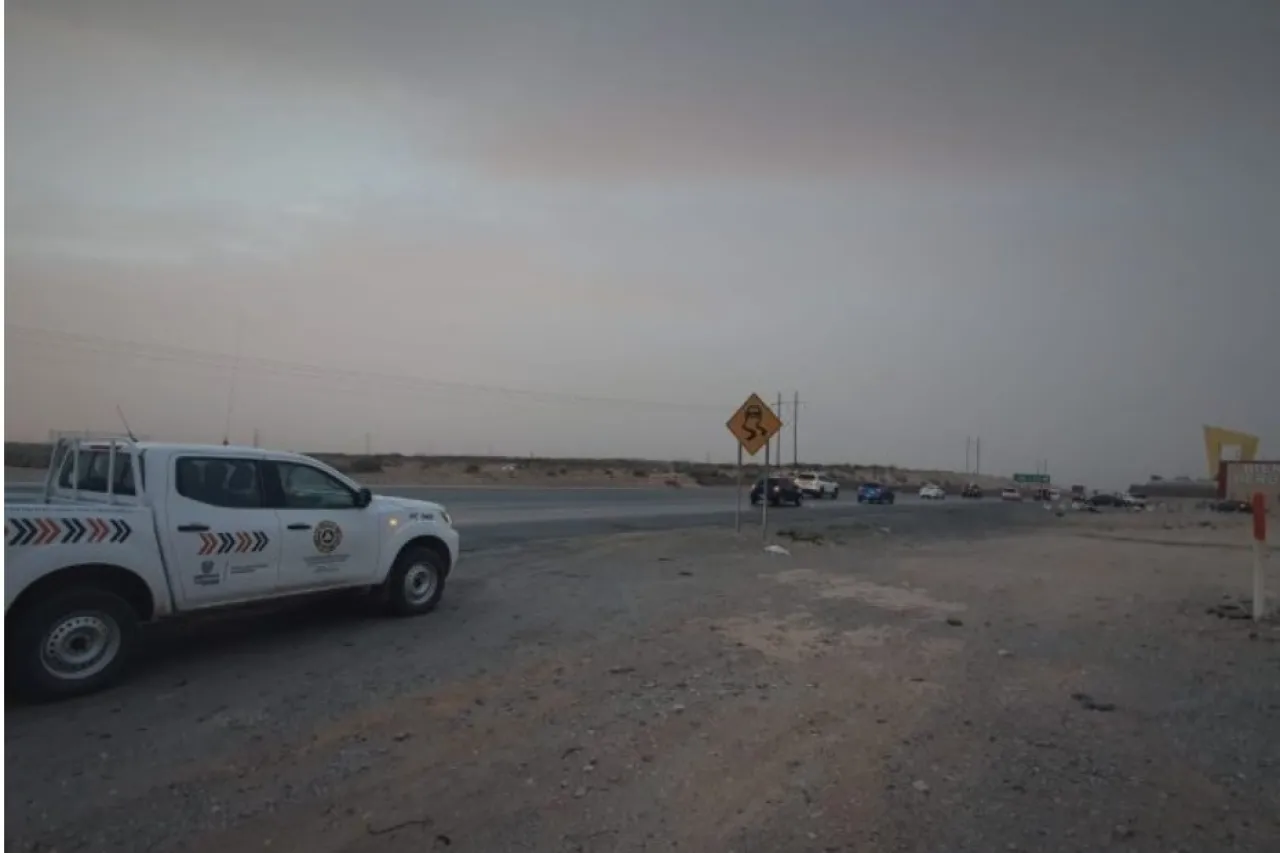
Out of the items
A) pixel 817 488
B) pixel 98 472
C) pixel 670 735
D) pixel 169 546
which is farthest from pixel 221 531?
pixel 817 488

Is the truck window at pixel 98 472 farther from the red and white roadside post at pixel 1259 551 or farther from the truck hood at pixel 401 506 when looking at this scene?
the red and white roadside post at pixel 1259 551

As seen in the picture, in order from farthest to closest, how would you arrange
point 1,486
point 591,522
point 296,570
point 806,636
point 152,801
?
point 591,522, point 806,636, point 296,570, point 152,801, point 1,486

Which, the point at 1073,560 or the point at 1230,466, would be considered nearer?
the point at 1073,560

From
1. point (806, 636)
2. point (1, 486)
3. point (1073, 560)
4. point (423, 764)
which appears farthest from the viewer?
point (1073, 560)

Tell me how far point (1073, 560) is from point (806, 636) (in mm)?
11419

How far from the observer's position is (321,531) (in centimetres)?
815

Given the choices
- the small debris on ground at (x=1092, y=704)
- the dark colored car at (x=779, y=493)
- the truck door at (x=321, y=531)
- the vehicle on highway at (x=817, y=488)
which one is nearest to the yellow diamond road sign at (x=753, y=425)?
the truck door at (x=321, y=531)

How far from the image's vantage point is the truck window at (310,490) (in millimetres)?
8031

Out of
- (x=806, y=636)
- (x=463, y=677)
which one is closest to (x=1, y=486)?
(x=463, y=677)

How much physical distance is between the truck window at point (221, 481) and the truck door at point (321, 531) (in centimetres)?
23

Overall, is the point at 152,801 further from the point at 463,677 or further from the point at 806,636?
the point at 806,636

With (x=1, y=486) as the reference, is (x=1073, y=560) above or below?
below

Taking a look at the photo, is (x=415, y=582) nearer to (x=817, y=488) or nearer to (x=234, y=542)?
(x=234, y=542)

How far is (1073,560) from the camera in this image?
17.3 m
